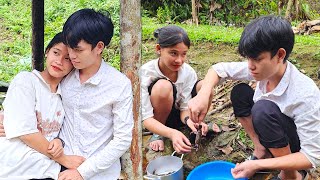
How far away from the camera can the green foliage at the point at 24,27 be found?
5.08m

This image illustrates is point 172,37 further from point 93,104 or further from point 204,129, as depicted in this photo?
point 93,104

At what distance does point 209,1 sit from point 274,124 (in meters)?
6.21

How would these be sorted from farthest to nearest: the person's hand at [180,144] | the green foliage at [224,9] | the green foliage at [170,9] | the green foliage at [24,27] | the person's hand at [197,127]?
the green foliage at [224,9], the green foliage at [170,9], the green foliage at [24,27], the person's hand at [197,127], the person's hand at [180,144]

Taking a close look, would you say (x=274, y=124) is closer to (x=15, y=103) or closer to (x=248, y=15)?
(x=15, y=103)

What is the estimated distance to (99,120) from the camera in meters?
2.31

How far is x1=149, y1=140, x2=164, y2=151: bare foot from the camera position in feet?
9.69

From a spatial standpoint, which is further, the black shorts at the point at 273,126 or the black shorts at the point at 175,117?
the black shorts at the point at 175,117

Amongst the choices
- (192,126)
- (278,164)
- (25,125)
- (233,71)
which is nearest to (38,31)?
(25,125)

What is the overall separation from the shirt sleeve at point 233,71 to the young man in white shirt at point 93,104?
68cm

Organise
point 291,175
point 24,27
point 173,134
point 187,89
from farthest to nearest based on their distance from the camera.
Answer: point 24,27 < point 187,89 < point 173,134 < point 291,175

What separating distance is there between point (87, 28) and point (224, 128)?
51.6 inches

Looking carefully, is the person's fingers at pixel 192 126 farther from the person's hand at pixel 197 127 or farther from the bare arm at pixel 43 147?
the bare arm at pixel 43 147

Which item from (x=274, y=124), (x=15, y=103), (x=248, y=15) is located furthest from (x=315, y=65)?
(x=248, y=15)

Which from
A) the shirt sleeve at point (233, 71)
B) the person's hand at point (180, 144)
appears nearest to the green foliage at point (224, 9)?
the shirt sleeve at point (233, 71)
